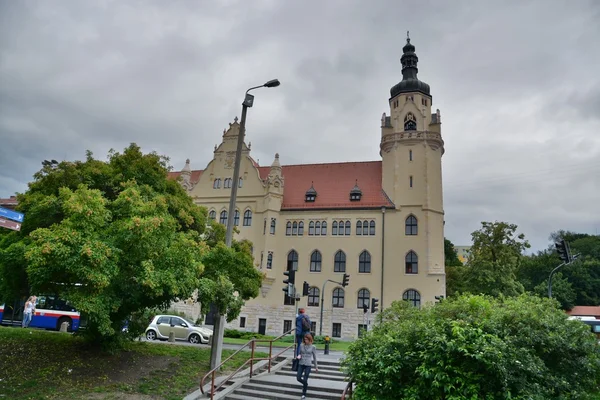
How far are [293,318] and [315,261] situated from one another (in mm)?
5406

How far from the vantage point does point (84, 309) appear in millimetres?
10984

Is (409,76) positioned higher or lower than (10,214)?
higher

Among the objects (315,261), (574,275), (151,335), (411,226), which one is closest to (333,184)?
(315,261)

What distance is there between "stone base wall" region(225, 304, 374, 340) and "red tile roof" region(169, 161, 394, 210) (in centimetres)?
925

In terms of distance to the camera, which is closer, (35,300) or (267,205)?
(35,300)

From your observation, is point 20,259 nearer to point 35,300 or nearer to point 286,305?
point 35,300

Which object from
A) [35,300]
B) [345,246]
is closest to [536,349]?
[35,300]

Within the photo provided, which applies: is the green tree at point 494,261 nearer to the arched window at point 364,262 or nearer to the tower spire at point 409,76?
the arched window at point 364,262

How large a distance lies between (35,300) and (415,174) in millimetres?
30261

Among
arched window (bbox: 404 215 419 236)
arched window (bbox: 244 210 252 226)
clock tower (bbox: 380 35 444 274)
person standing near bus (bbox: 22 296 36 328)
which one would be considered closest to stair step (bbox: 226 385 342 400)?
person standing near bus (bbox: 22 296 36 328)

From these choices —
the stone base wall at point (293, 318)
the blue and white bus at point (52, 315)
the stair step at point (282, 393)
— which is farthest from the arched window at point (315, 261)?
the stair step at point (282, 393)

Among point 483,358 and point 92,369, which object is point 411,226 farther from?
point 483,358

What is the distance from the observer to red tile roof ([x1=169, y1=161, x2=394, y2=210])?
40250mm

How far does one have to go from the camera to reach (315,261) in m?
40.0
